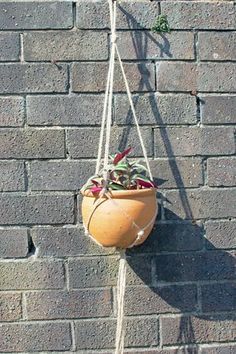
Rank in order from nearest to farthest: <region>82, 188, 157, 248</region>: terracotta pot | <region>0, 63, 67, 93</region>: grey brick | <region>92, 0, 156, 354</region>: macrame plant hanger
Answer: <region>82, 188, 157, 248</region>: terracotta pot, <region>92, 0, 156, 354</region>: macrame plant hanger, <region>0, 63, 67, 93</region>: grey brick

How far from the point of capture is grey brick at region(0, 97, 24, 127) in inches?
80.0


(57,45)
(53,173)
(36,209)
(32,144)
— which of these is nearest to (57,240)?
(36,209)

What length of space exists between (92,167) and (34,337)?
626 mm

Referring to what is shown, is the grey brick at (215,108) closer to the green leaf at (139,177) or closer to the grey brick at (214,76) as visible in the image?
the grey brick at (214,76)

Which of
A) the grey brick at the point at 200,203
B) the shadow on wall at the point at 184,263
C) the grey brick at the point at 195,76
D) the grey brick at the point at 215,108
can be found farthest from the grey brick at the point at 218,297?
the grey brick at the point at 195,76

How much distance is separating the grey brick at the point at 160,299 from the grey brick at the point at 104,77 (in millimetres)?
703

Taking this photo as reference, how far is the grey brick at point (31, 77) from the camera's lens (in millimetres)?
2027

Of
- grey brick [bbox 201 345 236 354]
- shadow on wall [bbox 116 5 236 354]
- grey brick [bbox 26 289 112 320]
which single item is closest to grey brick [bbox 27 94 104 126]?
shadow on wall [bbox 116 5 236 354]

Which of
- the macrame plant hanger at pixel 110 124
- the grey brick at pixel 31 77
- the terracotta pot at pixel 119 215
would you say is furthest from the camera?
the grey brick at pixel 31 77

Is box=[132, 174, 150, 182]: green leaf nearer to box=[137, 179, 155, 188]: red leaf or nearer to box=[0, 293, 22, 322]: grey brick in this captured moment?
box=[137, 179, 155, 188]: red leaf

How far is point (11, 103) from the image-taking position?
2.03 metres

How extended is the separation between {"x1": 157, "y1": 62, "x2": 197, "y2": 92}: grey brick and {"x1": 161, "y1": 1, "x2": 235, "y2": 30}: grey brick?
5.3 inches

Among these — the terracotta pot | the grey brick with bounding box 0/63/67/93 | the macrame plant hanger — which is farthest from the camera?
the grey brick with bounding box 0/63/67/93

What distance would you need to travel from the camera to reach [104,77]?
2.04 metres
